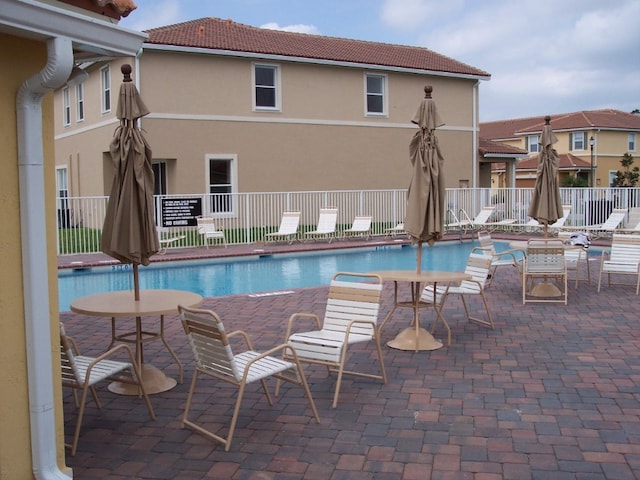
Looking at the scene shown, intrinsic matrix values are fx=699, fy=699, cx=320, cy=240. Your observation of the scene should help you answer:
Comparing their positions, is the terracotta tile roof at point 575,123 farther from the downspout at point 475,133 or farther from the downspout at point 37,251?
the downspout at point 37,251

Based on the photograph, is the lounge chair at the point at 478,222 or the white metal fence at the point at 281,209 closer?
the white metal fence at the point at 281,209

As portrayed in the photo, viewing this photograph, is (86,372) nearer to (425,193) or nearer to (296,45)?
(425,193)

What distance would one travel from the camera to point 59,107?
1029 inches

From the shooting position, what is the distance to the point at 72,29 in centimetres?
369

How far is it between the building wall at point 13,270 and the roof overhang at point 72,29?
0.54 ft

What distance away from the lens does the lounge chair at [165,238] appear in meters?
Answer: 17.8

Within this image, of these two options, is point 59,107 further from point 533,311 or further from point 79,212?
point 533,311

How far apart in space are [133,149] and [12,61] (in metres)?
2.25

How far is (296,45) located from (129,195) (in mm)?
18984

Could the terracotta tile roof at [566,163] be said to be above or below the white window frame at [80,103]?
below

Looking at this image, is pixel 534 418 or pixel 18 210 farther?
pixel 534 418

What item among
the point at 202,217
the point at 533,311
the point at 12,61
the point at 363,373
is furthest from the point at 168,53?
the point at 12,61

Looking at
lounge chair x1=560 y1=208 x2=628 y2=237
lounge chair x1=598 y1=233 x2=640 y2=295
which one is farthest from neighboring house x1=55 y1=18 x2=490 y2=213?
lounge chair x1=598 y1=233 x2=640 y2=295

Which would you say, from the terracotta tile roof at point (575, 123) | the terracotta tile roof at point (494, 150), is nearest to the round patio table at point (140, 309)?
the terracotta tile roof at point (494, 150)
